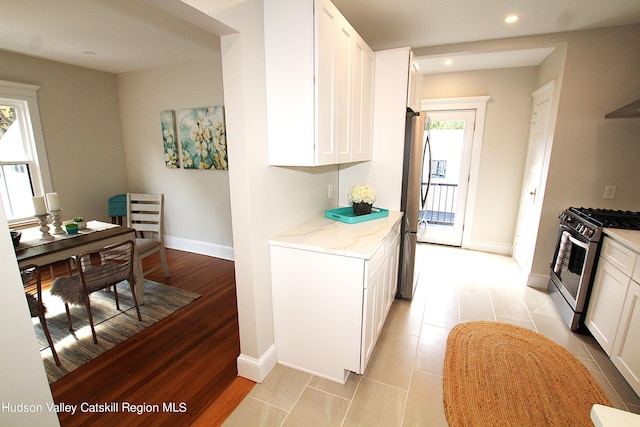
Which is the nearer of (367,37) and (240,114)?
(240,114)

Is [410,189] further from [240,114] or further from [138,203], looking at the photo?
[138,203]

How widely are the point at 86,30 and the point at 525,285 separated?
5.17 m

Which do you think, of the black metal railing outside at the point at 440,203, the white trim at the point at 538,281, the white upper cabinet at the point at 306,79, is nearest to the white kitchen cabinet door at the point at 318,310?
the white upper cabinet at the point at 306,79

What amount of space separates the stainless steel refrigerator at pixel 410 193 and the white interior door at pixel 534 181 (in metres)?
1.49

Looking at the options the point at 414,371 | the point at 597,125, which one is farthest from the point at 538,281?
the point at 414,371

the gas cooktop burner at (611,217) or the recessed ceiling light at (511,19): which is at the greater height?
the recessed ceiling light at (511,19)

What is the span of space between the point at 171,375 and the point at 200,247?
2.42 m

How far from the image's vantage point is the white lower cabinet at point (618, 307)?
1.84m

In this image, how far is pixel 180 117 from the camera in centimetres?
389

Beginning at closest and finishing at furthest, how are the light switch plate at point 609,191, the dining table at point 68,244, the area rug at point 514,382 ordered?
the area rug at point 514,382 → the dining table at point 68,244 → the light switch plate at point 609,191

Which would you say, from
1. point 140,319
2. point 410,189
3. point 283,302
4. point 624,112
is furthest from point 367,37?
point 140,319

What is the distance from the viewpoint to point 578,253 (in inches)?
98.0

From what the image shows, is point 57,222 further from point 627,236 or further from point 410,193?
point 627,236

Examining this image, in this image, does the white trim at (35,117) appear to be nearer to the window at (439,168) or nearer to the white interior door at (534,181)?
the window at (439,168)
